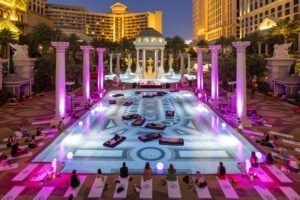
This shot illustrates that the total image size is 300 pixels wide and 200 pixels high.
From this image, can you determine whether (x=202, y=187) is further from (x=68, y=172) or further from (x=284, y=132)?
(x=284, y=132)

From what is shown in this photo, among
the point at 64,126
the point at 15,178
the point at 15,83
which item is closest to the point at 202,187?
the point at 15,178

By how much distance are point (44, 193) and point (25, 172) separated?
3493 millimetres

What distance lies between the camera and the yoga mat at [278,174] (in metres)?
16.3

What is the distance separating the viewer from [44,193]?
14852 millimetres

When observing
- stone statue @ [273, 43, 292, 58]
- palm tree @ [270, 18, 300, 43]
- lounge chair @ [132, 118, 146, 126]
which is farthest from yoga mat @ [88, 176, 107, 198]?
palm tree @ [270, 18, 300, 43]

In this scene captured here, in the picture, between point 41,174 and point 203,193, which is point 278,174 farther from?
point 41,174

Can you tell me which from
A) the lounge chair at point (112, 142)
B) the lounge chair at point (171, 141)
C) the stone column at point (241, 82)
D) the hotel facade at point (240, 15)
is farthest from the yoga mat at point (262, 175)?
the hotel facade at point (240, 15)

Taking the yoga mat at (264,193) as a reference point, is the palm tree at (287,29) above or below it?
above

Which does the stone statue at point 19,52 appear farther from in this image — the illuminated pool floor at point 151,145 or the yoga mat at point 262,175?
the yoga mat at point 262,175

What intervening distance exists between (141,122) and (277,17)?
9536 cm

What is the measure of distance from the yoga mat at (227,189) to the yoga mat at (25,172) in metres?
12.1

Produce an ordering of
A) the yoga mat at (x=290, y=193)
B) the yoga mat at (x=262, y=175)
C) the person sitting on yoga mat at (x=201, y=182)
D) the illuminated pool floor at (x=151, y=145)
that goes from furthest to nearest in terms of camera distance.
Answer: the illuminated pool floor at (x=151, y=145)
the yoga mat at (x=262, y=175)
the person sitting on yoga mat at (x=201, y=182)
the yoga mat at (x=290, y=193)

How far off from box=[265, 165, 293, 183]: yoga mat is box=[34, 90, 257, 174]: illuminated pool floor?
2.24 meters

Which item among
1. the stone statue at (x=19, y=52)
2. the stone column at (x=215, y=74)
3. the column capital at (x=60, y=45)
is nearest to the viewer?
the column capital at (x=60, y=45)
